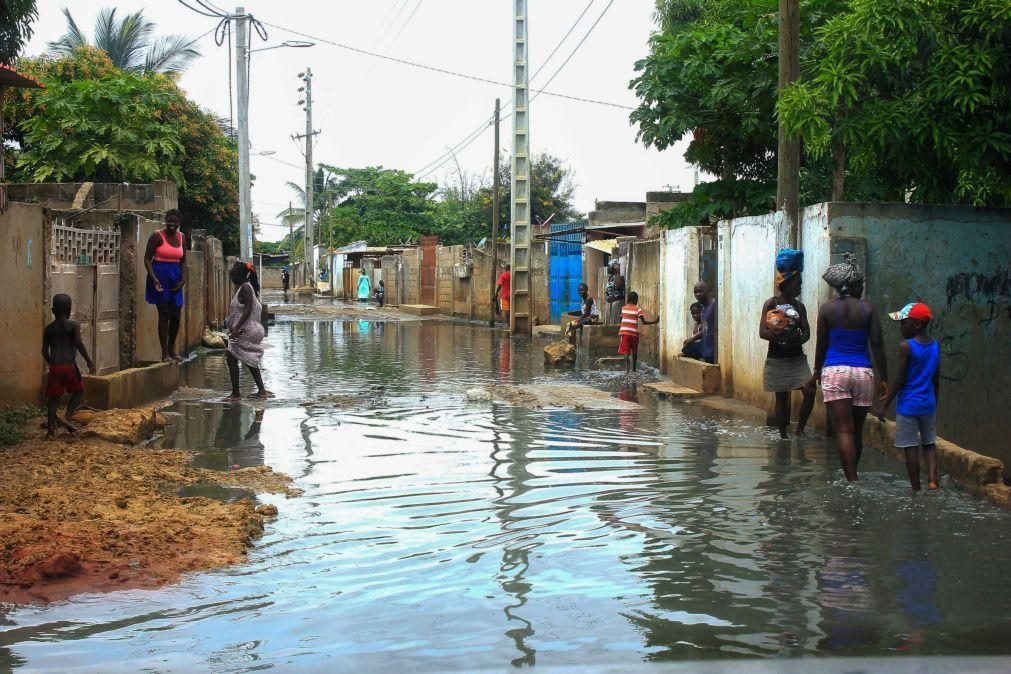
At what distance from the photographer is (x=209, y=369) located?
17328 millimetres

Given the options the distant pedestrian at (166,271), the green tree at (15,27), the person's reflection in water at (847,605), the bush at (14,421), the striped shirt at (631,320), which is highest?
the green tree at (15,27)

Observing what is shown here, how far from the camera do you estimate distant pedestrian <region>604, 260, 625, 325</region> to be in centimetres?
2164

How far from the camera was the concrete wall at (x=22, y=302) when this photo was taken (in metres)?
9.75

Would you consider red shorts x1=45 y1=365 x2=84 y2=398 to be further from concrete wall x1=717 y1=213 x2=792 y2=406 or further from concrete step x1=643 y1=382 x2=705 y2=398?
concrete step x1=643 y1=382 x2=705 y2=398

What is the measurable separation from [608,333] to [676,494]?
14.0m

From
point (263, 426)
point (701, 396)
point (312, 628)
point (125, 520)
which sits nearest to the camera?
point (312, 628)

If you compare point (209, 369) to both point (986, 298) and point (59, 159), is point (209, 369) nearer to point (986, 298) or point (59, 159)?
point (59, 159)

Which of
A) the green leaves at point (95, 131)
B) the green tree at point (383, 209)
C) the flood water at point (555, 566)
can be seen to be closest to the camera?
the flood water at point (555, 566)

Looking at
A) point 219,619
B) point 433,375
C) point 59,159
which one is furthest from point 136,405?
point 59,159

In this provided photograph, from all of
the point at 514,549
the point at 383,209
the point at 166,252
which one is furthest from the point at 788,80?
the point at 383,209

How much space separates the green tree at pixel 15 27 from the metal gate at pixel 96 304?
367cm

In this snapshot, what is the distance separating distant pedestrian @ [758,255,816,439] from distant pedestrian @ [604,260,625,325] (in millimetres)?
11296

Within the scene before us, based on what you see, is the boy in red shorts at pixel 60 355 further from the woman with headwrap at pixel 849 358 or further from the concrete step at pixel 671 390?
the concrete step at pixel 671 390

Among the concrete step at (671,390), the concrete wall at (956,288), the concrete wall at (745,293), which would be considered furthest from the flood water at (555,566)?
the concrete step at (671,390)
